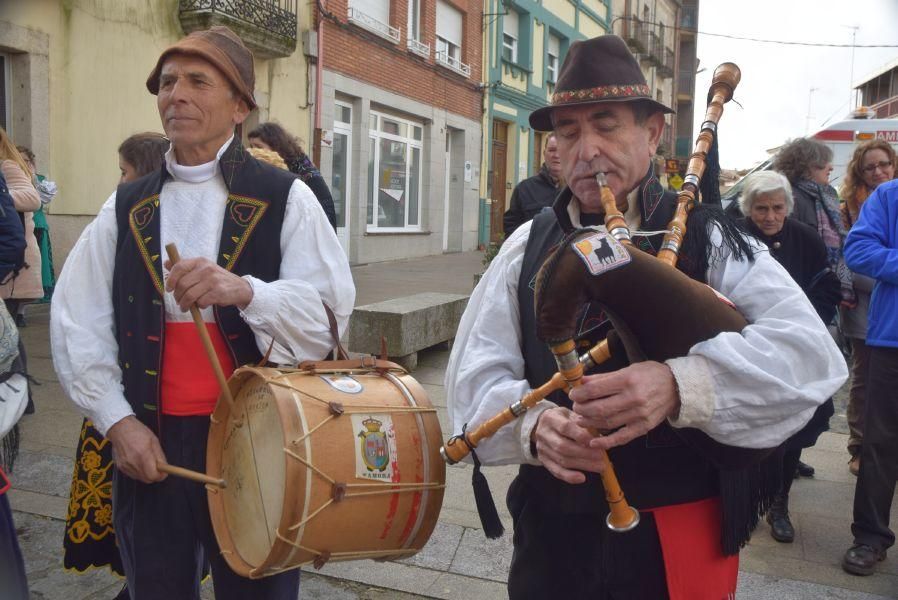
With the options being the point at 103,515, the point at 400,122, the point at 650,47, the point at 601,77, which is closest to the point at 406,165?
the point at 400,122

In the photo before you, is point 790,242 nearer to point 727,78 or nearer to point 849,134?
point 727,78

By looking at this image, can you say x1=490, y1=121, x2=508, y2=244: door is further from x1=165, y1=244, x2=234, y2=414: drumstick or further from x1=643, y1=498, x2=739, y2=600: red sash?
x1=643, y1=498, x2=739, y2=600: red sash

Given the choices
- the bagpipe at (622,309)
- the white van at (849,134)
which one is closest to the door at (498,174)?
the white van at (849,134)

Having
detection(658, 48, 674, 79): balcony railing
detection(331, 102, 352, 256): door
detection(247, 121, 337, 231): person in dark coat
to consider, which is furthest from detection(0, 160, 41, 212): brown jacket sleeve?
detection(658, 48, 674, 79): balcony railing

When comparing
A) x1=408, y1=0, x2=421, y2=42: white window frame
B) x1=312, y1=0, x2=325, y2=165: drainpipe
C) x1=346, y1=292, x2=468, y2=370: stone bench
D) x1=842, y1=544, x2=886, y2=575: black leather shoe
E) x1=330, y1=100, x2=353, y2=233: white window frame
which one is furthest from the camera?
x1=408, y1=0, x2=421, y2=42: white window frame

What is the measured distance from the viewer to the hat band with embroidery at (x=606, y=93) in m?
1.69

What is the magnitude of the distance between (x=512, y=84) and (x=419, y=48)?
4.82 metres

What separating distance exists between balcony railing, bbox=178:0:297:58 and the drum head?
31.1ft

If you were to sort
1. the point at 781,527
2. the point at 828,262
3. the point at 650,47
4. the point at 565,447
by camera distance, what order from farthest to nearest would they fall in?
the point at 650,47 < the point at 828,262 < the point at 781,527 < the point at 565,447

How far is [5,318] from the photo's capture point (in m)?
2.17

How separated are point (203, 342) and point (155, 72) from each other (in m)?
0.82

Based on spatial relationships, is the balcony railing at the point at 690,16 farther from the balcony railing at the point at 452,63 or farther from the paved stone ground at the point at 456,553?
the paved stone ground at the point at 456,553

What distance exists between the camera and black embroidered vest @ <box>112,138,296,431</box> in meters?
2.10

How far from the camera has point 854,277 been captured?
4629 mm
